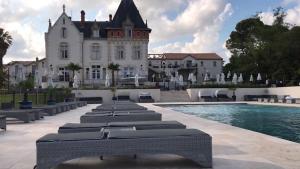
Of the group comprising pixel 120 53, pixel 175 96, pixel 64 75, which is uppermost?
pixel 120 53

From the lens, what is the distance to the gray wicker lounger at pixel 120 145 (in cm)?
588

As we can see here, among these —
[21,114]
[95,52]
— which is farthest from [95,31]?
[21,114]

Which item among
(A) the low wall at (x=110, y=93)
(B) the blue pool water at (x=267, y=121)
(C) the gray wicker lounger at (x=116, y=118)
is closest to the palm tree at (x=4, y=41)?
(A) the low wall at (x=110, y=93)

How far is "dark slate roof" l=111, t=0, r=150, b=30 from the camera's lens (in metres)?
56.7

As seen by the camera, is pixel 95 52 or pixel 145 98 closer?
pixel 145 98

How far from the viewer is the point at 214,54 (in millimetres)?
86562

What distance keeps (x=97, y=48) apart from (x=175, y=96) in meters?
16.2

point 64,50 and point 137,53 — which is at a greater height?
point 64,50

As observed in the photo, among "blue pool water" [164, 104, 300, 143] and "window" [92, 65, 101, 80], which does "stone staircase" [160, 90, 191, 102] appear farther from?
"blue pool water" [164, 104, 300, 143]

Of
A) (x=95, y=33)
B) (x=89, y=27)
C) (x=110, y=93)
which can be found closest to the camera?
(x=110, y=93)

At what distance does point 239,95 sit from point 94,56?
828 inches

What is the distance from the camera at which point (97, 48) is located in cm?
5591

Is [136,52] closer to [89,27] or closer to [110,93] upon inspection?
[89,27]

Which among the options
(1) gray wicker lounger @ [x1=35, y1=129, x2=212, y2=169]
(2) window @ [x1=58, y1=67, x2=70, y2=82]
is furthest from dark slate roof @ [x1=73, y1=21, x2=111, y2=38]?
(1) gray wicker lounger @ [x1=35, y1=129, x2=212, y2=169]
